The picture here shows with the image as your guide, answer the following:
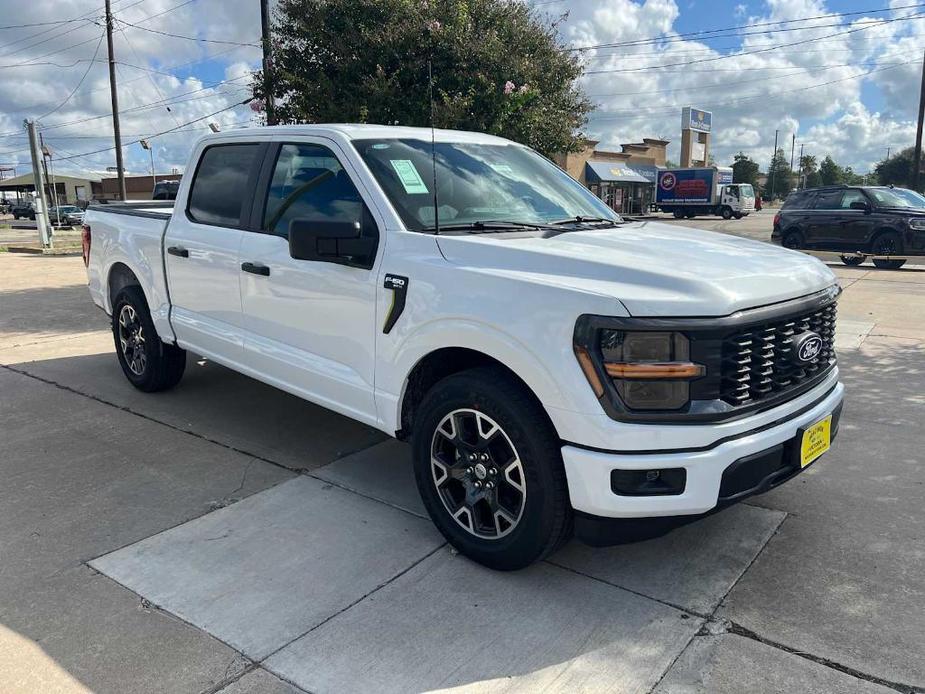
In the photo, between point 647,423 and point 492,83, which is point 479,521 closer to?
point 647,423

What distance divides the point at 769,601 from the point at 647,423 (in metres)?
1.04

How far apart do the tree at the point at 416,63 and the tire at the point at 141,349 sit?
3.81 m

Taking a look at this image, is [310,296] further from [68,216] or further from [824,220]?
[68,216]

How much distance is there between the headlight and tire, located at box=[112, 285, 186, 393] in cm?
396

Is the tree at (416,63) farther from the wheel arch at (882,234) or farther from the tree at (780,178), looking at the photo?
the tree at (780,178)

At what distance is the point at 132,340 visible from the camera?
587cm

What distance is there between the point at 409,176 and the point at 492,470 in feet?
5.16

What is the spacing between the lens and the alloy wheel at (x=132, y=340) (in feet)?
18.8

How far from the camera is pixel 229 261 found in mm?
4453

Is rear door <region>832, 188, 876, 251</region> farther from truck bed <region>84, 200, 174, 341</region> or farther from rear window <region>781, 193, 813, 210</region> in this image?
truck bed <region>84, 200, 174, 341</region>

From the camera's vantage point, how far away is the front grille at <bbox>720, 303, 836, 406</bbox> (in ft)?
9.04

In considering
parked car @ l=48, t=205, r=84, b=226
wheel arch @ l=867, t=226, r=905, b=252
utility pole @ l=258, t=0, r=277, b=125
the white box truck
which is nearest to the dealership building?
the white box truck

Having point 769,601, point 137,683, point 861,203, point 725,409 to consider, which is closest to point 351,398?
point 137,683

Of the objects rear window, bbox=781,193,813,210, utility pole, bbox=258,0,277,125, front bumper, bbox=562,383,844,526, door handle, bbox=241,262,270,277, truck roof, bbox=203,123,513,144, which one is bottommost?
front bumper, bbox=562,383,844,526
